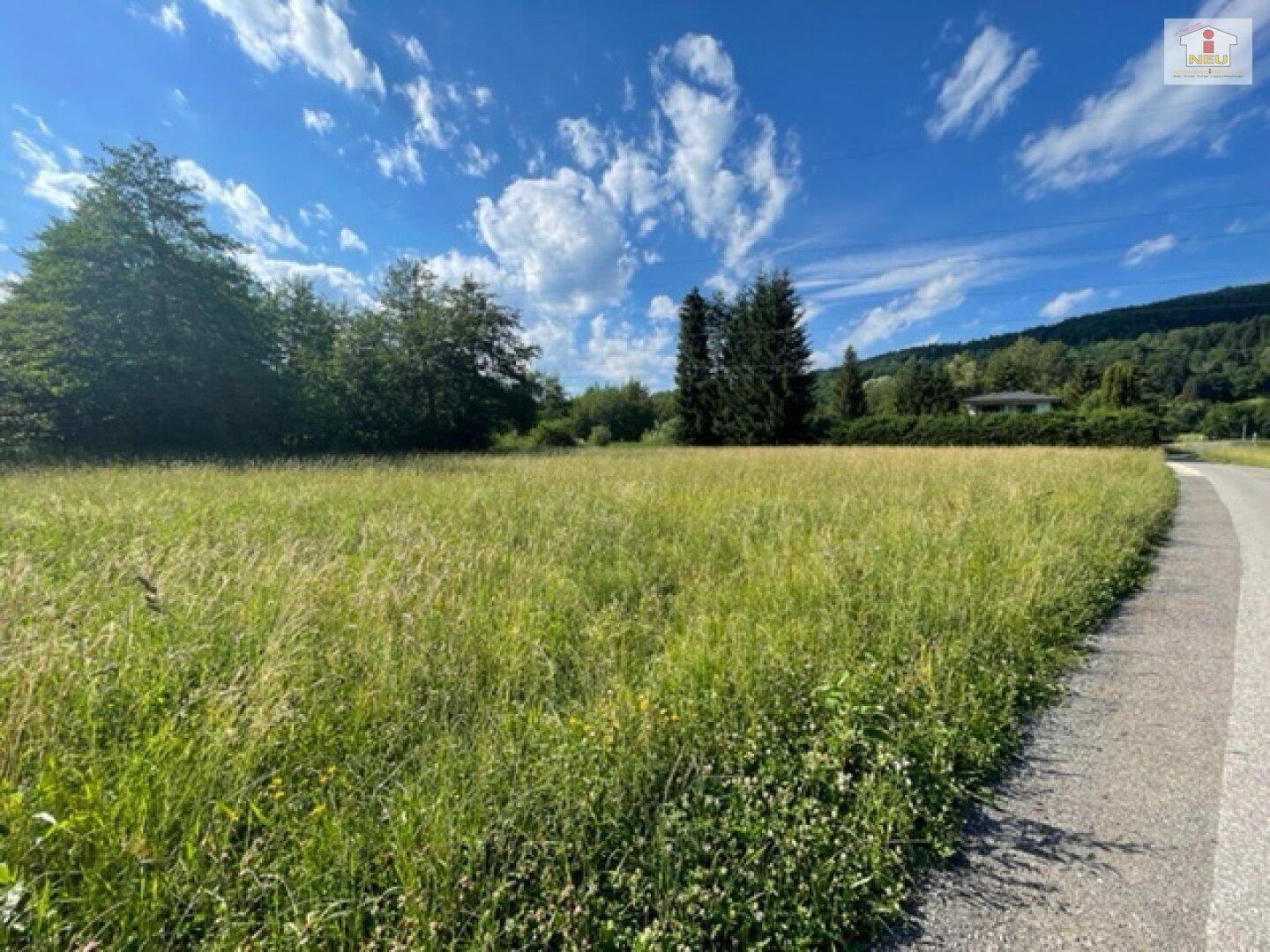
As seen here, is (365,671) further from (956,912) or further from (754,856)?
(956,912)

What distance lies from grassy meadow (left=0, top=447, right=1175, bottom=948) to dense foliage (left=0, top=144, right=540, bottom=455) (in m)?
15.8

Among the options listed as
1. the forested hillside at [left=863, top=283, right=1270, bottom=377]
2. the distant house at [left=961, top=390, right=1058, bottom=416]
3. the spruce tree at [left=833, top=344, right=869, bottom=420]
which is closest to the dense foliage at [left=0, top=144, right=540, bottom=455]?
the spruce tree at [left=833, top=344, right=869, bottom=420]

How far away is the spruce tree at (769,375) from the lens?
112 feet

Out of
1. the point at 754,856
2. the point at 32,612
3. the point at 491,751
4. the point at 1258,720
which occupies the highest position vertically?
the point at 32,612

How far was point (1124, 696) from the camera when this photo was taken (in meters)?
2.63

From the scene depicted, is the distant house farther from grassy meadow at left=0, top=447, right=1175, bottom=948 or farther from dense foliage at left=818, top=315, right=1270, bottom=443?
grassy meadow at left=0, top=447, right=1175, bottom=948

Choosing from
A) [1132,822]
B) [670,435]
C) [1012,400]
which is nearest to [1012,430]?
[1012,400]

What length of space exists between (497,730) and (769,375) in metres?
35.6

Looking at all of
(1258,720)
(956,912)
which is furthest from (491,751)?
(1258,720)

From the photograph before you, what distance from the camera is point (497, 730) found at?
198cm

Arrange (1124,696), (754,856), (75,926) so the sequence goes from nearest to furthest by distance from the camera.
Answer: (75,926) → (754,856) → (1124,696)

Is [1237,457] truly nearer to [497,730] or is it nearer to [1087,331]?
[497,730]

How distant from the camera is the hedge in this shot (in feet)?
84.9

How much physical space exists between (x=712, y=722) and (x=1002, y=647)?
2150 millimetres
